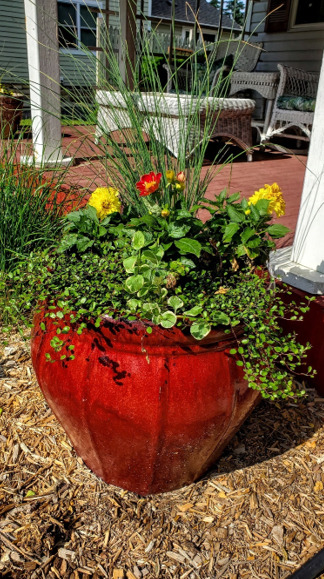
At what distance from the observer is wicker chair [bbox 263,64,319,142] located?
5.99 metres

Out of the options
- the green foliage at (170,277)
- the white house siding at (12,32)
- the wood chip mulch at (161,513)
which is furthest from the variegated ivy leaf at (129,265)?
the white house siding at (12,32)

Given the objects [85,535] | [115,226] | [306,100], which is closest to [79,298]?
[115,226]

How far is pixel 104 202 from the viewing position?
1.43 m

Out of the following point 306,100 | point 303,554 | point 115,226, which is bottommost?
point 303,554

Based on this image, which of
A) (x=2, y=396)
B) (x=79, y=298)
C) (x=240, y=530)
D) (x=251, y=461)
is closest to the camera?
(x=79, y=298)

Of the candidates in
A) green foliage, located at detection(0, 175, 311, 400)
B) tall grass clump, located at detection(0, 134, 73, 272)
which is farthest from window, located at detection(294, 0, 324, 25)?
green foliage, located at detection(0, 175, 311, 400)

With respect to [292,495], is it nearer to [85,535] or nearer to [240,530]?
[240,530]

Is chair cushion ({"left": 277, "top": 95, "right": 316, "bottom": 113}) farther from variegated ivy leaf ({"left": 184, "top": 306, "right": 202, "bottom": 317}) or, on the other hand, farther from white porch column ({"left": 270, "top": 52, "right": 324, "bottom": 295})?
variegated ivy leaf ({"left": 184, "top": 306, "right": 202, "bottom": 317})

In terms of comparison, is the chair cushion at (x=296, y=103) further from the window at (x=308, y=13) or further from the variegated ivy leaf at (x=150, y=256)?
the variegated ivy leaf at (x=150, y=256)

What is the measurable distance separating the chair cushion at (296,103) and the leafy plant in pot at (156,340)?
5.23 meters

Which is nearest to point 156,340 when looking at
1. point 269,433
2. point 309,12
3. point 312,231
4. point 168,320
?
point 168,320

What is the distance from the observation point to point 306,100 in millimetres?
5988

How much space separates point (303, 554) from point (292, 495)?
0.19 meters

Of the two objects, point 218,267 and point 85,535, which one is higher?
point 218,267
